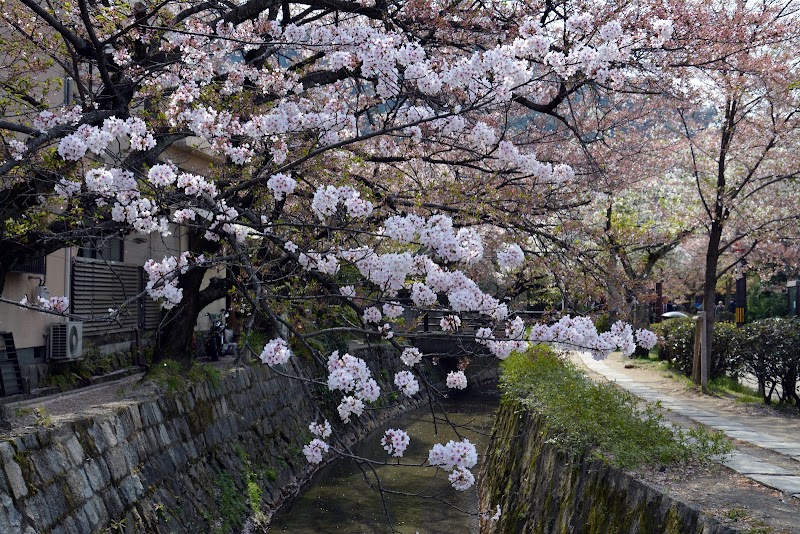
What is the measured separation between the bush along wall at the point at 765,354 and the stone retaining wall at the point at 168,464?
6.98 metres

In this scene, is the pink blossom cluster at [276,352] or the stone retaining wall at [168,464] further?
the stone retaining wall at [168,464]

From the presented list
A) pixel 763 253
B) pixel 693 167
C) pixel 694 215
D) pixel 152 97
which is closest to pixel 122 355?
pixel 152 97

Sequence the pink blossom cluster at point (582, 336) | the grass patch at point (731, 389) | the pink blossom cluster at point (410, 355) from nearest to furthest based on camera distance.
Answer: the pink blossom cluster at point (582, 336), the pink blossom cluster at point (410, 355), the grass patch at point (731, 389)

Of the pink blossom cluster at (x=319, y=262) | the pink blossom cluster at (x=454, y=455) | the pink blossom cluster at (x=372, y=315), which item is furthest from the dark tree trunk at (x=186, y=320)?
the pink blossom cluster at (x=454, y=455)

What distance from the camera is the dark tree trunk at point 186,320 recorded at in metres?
11.6

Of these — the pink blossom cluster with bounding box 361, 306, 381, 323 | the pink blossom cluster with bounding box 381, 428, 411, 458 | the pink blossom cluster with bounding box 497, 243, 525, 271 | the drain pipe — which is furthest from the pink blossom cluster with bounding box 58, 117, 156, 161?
the drain pipe

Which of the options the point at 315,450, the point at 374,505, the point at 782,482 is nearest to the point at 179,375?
the point at 374,505

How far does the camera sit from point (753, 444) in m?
8.94

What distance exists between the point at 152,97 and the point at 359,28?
258 centimetres

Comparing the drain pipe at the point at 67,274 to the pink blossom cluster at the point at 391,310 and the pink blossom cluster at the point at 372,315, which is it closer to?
the pink blossom cluster at the point at 391,310

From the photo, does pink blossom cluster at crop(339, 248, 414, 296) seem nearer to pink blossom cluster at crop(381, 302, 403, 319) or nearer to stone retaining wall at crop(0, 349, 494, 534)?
pink blossom cluster at crop(381, 302, 403, 319)

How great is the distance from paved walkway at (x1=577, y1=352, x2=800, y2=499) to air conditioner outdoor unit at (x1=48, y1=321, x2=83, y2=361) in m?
9.48

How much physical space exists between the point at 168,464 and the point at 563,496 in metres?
4.91

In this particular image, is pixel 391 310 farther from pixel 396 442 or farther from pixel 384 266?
pixel 396 442
